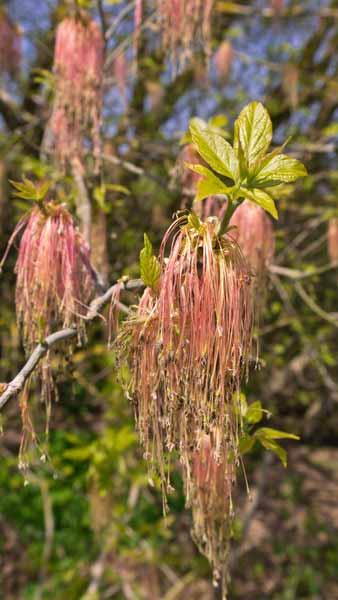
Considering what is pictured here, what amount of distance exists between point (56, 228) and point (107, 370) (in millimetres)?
2305

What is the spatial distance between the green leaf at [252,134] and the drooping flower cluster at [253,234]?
1.98 ft

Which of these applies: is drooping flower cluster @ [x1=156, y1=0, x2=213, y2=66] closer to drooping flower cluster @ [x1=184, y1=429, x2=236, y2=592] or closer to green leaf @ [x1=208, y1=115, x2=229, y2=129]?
green leaf @ [x1=208, y1=115, x2=229, y2=129]

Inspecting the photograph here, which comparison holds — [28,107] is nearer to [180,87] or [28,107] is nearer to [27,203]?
[180,87]

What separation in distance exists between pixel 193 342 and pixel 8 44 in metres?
2.42

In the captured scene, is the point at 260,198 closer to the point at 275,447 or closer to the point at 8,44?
the point at 275,447

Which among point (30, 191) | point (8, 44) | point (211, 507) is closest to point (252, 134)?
point (30, 191)

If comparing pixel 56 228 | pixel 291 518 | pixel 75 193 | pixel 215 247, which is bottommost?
pixel 291 518

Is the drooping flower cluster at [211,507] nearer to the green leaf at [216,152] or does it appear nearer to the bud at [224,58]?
the green leaf at [216,152]

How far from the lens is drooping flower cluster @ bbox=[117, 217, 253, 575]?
77cm

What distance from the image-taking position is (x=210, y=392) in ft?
2.52

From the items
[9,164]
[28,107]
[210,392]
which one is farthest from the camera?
[28,107]

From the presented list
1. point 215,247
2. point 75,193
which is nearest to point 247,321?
point 215,247

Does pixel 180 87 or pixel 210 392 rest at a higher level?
pixel 180 87

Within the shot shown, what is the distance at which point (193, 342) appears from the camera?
0.77 metres
